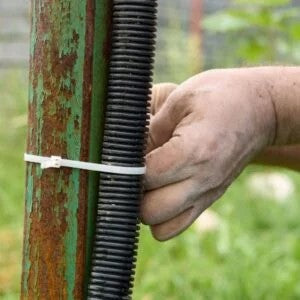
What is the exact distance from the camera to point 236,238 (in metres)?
3.95

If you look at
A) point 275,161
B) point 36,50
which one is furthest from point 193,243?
point 36,50

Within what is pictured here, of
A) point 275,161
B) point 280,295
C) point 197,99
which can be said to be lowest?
point 280,295

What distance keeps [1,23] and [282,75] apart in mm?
5606

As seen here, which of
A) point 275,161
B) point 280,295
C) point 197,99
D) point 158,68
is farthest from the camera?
point 158,68

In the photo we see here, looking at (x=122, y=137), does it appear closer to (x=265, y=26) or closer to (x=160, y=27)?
(x=265, y=26)

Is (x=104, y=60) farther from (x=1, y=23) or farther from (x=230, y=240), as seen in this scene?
(x=1, y=23)

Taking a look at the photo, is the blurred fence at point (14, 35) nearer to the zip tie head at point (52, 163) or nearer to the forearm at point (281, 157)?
the forearm at point (281, 157)

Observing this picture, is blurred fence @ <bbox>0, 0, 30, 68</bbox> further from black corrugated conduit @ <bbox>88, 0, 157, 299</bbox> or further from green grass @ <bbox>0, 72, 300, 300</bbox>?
black corrugated conduit @ <bbox>88, 0, 157, 299</bbox>

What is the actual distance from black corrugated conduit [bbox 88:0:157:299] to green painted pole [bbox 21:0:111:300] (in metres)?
0.02

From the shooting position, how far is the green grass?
3.41 metres

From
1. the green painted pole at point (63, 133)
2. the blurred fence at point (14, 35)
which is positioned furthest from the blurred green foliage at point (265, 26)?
the blurred fence at point (14, 35)

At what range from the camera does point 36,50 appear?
1.57 m

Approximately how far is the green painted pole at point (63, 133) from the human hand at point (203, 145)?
4.8 inches

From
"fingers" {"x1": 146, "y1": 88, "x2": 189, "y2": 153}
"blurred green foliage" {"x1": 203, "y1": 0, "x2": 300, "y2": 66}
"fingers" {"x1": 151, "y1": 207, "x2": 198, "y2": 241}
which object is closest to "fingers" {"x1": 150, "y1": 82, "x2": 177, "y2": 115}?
"fingers" {"x1": 146, "y1": 88, "x2": 189, "y2": 153}
